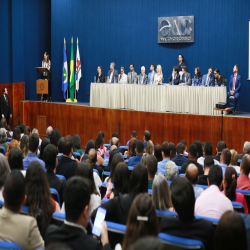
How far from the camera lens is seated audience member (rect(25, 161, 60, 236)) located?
3254mm

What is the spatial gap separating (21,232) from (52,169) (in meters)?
1.81

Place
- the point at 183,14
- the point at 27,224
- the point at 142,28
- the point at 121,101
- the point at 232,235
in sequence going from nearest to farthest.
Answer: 1. the point at 232,235
2. the point at 27,224
3. the point at 121,101
4. the point at 183,14
5. the point at 142,28

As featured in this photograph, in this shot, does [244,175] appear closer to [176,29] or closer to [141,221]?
[141,221]

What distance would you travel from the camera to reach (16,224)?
2.72 metres

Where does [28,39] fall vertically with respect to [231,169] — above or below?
above

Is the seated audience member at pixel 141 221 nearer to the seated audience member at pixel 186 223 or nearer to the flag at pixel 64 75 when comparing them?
the seated audience member at pixel 186 223

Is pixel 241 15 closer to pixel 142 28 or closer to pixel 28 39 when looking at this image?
pixel 142 28

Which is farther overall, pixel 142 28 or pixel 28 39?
pixel 28 39

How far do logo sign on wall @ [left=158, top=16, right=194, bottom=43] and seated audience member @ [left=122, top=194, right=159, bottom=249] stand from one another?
444 inches

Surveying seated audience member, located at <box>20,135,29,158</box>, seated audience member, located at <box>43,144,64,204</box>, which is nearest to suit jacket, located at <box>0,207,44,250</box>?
seated audience member, located at <box>43,144,64,204</box>

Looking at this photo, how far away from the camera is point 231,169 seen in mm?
4172

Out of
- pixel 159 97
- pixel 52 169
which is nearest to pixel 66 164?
pixel 52 169

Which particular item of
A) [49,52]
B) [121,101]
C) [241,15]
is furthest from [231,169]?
[49,52]

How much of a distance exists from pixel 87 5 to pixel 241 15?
5556 mm
